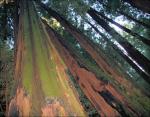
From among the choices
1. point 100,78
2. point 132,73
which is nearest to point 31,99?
point 100,78

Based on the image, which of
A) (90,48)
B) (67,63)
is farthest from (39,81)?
(90,48)

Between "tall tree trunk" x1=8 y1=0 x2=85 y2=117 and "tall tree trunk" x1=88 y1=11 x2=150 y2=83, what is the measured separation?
88.3 inches

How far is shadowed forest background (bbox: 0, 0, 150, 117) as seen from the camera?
4273 millimetres

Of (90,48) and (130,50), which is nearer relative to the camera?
(90,48)

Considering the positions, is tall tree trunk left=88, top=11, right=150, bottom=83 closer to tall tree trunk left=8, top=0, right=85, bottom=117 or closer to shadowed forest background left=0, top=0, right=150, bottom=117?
shadowed forest background left=0, top=0, right=150, bottom=117

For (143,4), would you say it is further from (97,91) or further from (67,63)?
(97,91)

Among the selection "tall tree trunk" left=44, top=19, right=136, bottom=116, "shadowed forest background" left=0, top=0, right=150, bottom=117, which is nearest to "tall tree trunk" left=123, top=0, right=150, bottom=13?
"shadowed forest background" left=0, top=0, right=150, bottom=117

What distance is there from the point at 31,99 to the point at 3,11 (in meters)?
3.51

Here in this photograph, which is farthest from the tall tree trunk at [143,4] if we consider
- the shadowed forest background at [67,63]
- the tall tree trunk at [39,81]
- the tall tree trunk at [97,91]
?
the tall tree trunk at [39,81]

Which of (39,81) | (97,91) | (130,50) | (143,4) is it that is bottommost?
(130,50)

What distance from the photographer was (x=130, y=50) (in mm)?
7289

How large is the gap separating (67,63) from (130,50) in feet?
5.80

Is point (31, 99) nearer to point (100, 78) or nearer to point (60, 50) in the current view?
point (100, 78)

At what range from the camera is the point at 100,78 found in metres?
5.63
